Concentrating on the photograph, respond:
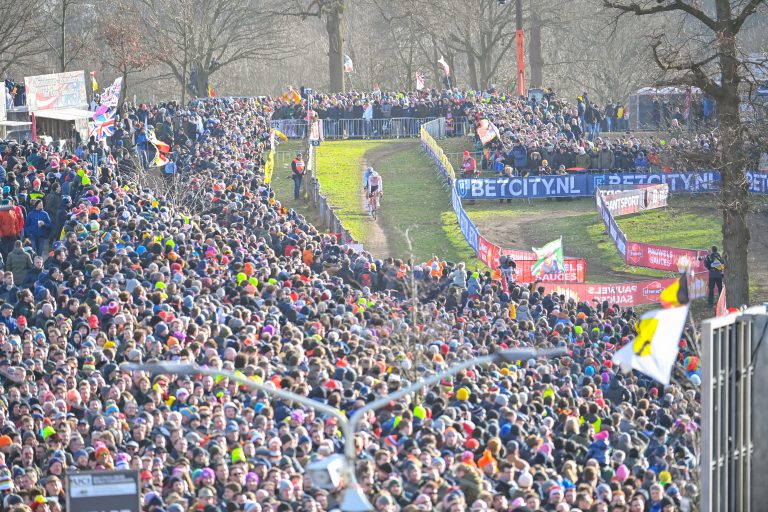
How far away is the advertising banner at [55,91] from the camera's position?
131 ft

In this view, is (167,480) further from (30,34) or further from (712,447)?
(30,34)

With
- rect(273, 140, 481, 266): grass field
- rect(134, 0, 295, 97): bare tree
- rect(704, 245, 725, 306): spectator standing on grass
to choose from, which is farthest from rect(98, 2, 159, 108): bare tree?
rect(704, 245, 725, 306): spectator standing on grass

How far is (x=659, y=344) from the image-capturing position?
1462 centimetres

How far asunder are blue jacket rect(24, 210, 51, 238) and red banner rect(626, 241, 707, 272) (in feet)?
56.1

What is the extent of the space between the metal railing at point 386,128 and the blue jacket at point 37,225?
99.5ft

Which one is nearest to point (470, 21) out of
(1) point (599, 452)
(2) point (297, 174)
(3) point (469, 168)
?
(3) point (469, 168)

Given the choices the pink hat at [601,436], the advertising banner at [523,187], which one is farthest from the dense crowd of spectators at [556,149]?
the pink hat at [601,436]

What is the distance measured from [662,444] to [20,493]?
8458 mm

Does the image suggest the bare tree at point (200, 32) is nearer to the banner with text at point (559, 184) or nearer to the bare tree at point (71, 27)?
the bare tree at point (71, 27)

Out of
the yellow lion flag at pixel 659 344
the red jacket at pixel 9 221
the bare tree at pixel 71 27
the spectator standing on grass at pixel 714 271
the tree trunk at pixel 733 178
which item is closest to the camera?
the yellow lion flag at pixel 659 344

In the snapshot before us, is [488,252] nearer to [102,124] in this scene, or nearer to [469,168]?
[469,168]

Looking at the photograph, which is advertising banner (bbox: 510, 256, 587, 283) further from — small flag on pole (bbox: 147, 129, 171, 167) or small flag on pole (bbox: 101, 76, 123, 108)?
small flag on pole (bbox: 101, 76, 123, 108)

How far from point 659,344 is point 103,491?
5908 mm

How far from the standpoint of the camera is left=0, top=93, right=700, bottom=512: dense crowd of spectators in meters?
15.9
